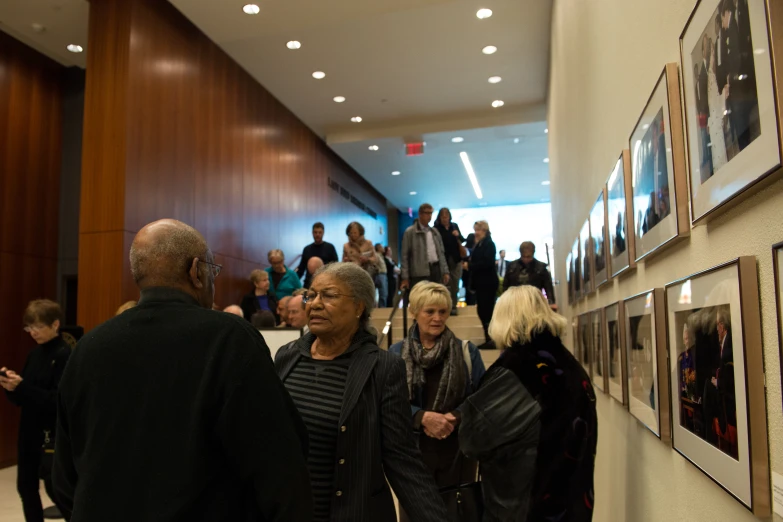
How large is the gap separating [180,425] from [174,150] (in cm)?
727

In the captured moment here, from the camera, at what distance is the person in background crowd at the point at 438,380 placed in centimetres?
315

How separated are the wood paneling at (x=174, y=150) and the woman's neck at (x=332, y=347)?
207 inches

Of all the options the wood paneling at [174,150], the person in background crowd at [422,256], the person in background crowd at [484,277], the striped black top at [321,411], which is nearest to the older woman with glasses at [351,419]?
the striped black top at [321,411]

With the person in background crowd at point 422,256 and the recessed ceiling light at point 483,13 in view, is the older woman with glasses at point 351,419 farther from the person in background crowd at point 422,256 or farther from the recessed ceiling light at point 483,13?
the recessed ceiling light at point 483,13

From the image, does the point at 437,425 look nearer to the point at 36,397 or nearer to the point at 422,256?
the point at 36,397

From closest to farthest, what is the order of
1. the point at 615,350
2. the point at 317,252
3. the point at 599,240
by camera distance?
1. the point at 615,350
2. the point at 599,240
3. the point at 317,252

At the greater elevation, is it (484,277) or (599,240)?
(484,277)

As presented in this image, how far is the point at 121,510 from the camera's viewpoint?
4.36ft

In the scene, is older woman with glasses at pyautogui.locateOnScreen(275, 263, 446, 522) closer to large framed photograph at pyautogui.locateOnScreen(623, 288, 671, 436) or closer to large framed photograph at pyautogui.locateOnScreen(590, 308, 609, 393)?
large framed photograph at pyautogui.locateOnScreen(623, 288, 671, 436)

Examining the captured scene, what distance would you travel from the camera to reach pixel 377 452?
6.65 ft

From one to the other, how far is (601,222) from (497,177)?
1458 cm

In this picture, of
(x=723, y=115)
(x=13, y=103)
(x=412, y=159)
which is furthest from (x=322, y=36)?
(x=723, y=115)

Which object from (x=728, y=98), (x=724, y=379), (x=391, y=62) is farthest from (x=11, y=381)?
(x=391, y=62)

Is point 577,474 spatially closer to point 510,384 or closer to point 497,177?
point 510,384
